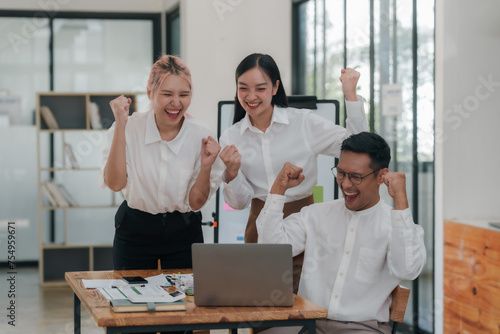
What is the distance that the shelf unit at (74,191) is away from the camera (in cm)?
703

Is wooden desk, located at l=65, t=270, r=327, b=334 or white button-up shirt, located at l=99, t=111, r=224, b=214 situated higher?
white button-up shirt, located at l=99, t=111, r=224, b=214

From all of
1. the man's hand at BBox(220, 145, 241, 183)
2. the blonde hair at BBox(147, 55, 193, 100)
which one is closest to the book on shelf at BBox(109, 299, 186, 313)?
A: the man's hand at BBox(220, 145, 241, 183)

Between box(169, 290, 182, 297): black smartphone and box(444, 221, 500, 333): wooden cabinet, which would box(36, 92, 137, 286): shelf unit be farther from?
box(169, 290, 182, 297): black smartphone

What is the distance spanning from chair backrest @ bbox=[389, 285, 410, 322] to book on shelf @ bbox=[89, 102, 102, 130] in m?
5.10

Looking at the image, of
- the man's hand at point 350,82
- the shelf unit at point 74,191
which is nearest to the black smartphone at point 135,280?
the man's hand at point 350,82

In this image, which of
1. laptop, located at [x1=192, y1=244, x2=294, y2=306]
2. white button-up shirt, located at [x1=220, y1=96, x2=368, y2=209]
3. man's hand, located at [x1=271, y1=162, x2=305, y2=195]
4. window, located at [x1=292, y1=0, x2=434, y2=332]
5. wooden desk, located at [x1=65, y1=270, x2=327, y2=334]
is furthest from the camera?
window, located at [x1=292, y1=0, x2=434, y2=332]

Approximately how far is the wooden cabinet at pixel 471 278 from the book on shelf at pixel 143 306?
2044mm

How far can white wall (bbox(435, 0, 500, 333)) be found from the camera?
4039 millimetres

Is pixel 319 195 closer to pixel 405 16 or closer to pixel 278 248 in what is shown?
pixel 405 16

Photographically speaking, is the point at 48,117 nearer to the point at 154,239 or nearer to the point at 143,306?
the point at 154,239

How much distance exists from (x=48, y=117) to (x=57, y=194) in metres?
0.78

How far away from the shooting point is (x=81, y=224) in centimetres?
739

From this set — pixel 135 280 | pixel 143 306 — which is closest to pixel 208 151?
pixel 135 280

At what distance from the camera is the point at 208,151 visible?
276 cm
